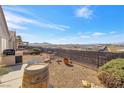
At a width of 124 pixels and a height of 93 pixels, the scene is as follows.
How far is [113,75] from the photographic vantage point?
385 centimetres

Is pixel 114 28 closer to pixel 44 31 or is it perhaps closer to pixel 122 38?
pixel 122 38

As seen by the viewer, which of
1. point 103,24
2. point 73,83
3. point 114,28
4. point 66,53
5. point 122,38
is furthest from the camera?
point 66,53

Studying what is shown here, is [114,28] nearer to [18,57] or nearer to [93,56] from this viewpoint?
[93,56]

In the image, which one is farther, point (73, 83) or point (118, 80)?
point (73, 83)

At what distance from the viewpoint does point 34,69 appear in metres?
3.25

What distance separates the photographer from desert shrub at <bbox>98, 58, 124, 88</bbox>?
144 inches

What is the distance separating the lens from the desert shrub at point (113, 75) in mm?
3653

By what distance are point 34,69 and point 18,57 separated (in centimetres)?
419

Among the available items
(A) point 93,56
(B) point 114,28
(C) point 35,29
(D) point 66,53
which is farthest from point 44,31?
(D) point 66,53

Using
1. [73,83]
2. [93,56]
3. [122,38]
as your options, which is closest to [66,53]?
[93,56]

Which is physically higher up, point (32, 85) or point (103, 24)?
point (103, 24)

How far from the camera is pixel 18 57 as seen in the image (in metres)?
7.23

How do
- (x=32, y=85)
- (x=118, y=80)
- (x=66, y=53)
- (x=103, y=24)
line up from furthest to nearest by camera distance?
1. (x=66, y=53)
2. (x=103, y=24)
3. (x=118, y=80)
4. (x=32, y=85)
